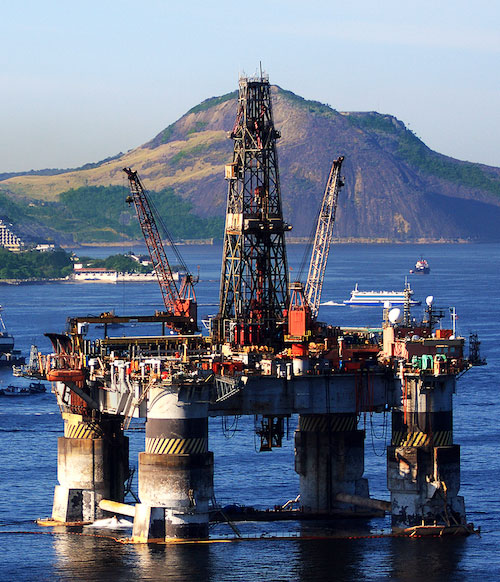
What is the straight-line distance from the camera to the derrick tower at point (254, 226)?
9619cm

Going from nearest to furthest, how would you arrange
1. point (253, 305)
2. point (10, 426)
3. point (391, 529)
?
point (391, 529)
point (253, 305)
point (10, 426)

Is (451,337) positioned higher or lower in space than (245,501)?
higher

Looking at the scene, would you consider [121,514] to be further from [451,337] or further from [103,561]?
[451,337]

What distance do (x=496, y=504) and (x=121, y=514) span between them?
25.6 meters

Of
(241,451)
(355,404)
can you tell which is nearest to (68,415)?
(355,404)

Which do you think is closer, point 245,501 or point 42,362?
point 42,362

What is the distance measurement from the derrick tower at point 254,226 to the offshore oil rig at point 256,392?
3.3 inches

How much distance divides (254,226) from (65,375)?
14.6m

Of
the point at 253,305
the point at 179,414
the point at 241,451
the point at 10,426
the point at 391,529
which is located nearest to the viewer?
the point at 179,414

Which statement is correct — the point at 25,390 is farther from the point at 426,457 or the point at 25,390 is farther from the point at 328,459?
the point at 426,457

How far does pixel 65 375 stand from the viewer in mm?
89625

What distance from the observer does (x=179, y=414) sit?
8431 centimetres

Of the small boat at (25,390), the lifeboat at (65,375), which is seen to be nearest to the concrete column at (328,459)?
the lifeboat at (65,375)

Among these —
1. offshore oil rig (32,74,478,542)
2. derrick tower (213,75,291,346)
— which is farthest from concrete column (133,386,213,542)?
derrick tower (213,75,291,346)
